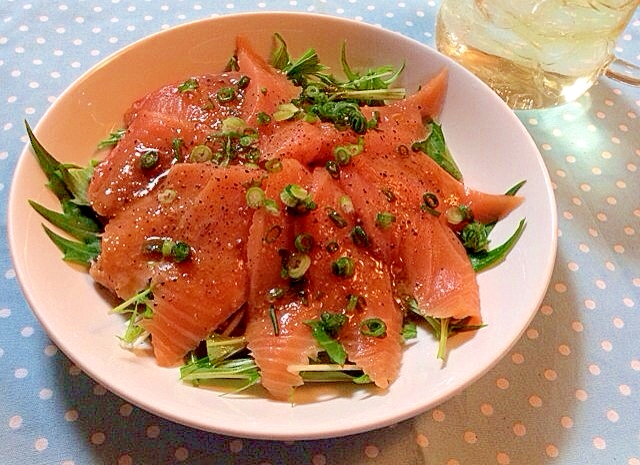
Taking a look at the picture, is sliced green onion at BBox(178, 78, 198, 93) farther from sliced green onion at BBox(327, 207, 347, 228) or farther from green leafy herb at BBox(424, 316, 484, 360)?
green leafy herb at BBox(424, 316, 484, 360)

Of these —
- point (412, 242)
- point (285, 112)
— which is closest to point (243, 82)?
point (285, 112)

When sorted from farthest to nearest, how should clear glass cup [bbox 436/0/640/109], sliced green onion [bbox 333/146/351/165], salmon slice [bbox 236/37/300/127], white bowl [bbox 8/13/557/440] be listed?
clear glass cup [bbox 436/0/640/109], salmon slice [bbox 236/37/300/127], sliced green onion [bbox 333/146/351/165], white bowl [bbox 8/13/557/440]

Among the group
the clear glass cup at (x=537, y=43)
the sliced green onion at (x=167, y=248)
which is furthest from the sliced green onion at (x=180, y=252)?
the clear glass cup at (x=537, y=43)

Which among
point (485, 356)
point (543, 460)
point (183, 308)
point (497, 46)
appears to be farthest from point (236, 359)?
point (497, 46)

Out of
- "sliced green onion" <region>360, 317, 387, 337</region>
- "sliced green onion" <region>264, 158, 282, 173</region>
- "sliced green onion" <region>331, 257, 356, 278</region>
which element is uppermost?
"sliced green onion" <region>264, 158, 282, 173</region>

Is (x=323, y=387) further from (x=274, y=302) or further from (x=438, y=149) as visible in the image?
(x=438, y=149)

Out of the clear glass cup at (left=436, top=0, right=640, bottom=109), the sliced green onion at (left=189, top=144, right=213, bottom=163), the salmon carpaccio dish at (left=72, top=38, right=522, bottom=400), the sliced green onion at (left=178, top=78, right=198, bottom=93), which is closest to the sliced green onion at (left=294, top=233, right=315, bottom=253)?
the salmon carpaccio dish at (left=72, top=38, right=522, bottom=400)

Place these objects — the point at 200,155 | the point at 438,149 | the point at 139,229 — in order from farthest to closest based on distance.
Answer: the point at 438,149, the point at 200,155, the point at 139,229

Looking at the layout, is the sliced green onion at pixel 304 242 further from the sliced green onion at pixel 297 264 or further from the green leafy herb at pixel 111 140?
the green leafy herb at pixel 111 140
